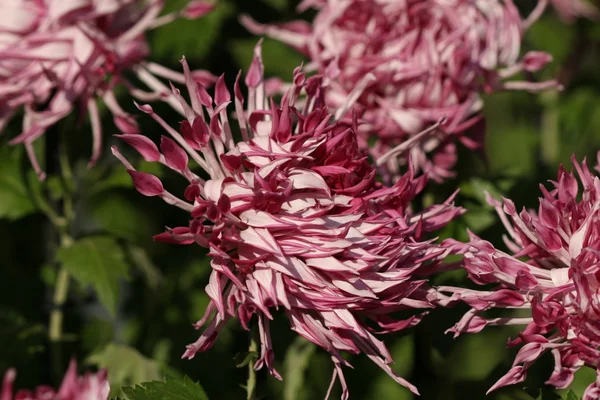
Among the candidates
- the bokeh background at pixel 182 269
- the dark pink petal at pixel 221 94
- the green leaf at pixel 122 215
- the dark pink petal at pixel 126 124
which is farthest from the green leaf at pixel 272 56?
the dark pink petal at pixel 221 94

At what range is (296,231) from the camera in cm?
72

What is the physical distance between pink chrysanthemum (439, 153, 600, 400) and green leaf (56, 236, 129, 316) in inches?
17.5

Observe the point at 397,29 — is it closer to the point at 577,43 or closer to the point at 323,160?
the point at 323,160

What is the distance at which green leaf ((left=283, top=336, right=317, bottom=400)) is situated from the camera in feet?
3.67

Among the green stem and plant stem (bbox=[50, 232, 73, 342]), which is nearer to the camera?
plant stem (bbox=[50, 232, 73, 342])

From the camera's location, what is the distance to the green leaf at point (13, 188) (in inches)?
45.9

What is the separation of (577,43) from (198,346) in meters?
1.30

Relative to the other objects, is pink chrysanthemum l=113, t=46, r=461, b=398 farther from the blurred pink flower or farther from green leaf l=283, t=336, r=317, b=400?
the blurred pink flower

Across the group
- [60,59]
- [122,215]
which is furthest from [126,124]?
[122,215]

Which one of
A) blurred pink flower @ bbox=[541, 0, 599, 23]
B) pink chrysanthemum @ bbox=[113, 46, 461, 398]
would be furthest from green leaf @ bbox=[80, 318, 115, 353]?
blurred pink flower @ bbox=[541, 0, 599, 23]

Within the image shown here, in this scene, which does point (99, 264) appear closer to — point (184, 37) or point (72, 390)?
point (72, 390)

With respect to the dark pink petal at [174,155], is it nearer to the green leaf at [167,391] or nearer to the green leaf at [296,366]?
the green leaf at [167,391]

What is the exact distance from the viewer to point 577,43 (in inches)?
68.6

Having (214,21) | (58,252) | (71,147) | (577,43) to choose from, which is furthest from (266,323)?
(577,43)
